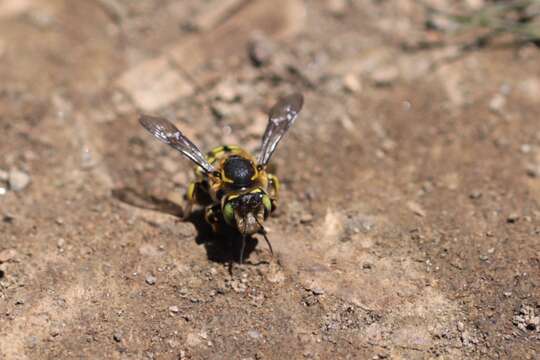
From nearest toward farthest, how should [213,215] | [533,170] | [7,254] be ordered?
[7,254] < [213,215] < [533,170]

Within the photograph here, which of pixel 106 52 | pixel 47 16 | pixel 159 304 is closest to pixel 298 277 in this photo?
pixel 159 304

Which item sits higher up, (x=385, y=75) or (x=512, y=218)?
(x=385, y=75)

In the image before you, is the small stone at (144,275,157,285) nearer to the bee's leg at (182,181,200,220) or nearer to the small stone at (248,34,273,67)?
the bee's leg at (182,181,200,220)

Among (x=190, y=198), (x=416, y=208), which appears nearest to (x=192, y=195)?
(x=190, y=198)

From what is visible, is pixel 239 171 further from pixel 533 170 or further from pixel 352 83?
pixel 533 170

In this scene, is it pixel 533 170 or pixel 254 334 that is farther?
pixel 533 170

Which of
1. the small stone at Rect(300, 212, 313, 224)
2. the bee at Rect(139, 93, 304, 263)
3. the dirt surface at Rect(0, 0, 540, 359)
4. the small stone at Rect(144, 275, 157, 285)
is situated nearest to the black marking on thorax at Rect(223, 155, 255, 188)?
the bee at Rect(139, 93, 304, 263)

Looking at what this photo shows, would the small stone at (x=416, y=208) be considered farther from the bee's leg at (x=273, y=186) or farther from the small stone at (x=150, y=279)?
the small stone at (x=150, y=279)
